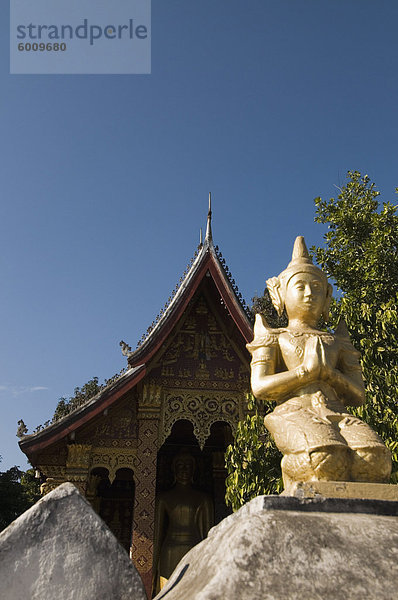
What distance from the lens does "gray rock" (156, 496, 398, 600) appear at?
1.58 meters

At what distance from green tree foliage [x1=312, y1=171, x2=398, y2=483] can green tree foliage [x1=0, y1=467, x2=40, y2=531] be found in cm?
1211

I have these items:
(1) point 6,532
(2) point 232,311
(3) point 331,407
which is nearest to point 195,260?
(2) point 232,311

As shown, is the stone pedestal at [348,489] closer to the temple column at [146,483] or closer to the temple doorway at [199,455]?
the temple column at [146,483]

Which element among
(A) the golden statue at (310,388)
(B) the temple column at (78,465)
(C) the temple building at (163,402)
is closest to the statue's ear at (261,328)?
(A) the golden statue at (310,388)

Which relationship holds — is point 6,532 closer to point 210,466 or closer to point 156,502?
point 156,502

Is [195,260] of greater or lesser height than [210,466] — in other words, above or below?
above

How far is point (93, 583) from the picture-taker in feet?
5.88

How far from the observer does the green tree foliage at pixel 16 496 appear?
15.8 m

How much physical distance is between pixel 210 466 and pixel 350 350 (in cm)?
695

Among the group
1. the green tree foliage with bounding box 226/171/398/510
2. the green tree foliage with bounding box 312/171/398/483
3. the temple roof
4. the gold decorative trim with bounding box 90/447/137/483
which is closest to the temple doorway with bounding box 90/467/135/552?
the gold decorative trim with bounding box 90/447/137/483

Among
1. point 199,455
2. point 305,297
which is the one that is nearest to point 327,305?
point 305,297

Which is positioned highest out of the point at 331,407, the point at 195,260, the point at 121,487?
the point at 195,260

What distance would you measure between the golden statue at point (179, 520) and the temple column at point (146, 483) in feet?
1.19

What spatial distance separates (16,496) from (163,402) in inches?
420
